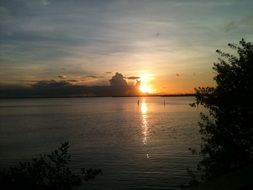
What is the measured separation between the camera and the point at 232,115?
19.0 metres

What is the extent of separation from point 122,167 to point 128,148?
14426mm

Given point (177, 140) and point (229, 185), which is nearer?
point (229, 185)

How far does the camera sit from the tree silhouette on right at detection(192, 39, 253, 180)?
61.0ft

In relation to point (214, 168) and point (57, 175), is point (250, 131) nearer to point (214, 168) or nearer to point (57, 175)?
point (214, 168)

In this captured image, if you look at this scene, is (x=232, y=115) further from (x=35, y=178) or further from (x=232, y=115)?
(x=35, y=178)

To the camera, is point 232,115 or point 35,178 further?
point 232,115

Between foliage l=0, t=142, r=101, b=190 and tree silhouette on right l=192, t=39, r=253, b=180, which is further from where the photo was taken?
tree silhouette on right l=192, t=39, r=253, b=180

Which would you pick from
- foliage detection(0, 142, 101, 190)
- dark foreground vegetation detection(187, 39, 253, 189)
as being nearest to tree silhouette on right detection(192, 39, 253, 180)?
dark foreground vegetation detection(187, 39, 253, 189)

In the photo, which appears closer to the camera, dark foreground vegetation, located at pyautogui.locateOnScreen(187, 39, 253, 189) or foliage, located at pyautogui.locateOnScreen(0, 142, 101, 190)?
foliage, located at pyautogui.locateOnScreen(0, 142, 101, 190)

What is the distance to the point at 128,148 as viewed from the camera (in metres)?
54.6

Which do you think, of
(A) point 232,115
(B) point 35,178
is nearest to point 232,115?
(A) point 232,115

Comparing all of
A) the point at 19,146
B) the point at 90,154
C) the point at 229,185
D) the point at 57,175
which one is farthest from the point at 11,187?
the point at 19,146

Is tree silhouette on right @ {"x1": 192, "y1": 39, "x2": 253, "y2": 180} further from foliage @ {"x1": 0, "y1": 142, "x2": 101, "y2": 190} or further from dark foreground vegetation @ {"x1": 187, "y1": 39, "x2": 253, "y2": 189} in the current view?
foliage @ {"x1": 0, "y1": 142, "x2": 101, "y2": 190}

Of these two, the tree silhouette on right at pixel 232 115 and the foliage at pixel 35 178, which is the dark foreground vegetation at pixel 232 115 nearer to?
the tree silhouette on right at pixel 232 115
